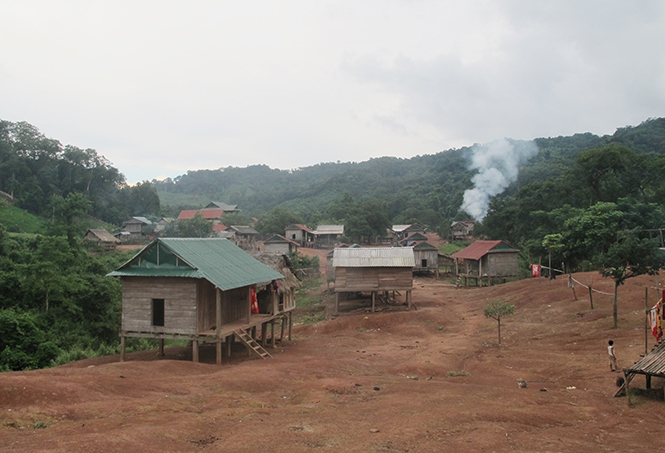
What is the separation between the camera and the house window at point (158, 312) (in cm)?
1833

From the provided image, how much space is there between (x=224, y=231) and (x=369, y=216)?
21.9 meters

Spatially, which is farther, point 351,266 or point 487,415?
point 351,266

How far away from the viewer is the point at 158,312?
60.4 feet

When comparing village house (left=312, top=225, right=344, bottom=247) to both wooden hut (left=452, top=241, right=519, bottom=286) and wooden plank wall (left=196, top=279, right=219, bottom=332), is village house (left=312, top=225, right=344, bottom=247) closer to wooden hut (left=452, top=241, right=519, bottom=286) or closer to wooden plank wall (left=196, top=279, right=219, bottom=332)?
wooden hut (left=452, top=241, right=519, bottom=286)

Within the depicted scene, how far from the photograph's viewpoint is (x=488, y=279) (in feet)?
140

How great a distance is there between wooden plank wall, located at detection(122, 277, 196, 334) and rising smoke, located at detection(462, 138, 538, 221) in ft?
221

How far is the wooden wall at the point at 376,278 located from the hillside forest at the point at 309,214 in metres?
11.6

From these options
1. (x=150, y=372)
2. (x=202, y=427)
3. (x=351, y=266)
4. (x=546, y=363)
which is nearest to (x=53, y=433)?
(x=202, y=427)

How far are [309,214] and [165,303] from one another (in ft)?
266

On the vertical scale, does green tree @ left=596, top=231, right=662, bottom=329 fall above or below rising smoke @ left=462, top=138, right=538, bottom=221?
below

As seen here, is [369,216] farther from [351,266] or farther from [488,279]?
[351,266]

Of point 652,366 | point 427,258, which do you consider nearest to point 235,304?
point 652,366

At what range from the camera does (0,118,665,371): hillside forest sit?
85.0 ft

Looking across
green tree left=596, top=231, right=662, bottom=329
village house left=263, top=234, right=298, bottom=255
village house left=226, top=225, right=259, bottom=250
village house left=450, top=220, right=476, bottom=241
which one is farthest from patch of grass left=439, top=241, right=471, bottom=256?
green tree left=596, top=231, right=662, bottom=329
